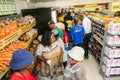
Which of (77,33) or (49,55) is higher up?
(49,55)

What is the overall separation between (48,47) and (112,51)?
2128mm

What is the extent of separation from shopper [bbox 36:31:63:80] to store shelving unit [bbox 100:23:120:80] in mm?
1766

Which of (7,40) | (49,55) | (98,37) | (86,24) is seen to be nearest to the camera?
(7,40)

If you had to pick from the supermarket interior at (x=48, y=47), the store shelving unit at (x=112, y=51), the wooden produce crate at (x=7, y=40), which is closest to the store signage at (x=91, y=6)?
the supermarket interior at (x=48, y=47)

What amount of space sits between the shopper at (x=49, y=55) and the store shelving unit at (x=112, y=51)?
69.5 inches

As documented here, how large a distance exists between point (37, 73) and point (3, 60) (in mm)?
2092

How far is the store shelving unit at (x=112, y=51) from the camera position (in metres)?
4.56

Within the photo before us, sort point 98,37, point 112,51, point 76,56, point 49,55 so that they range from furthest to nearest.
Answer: point 98,37 < point 112,51 < point 49,55 < point 76,56

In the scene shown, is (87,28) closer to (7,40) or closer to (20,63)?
(7,40)

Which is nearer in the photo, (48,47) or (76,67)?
(76,67)

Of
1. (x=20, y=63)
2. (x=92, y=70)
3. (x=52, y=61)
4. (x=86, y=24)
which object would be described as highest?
(x=20, y=63)

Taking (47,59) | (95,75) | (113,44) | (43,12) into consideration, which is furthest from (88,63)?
(47,59)

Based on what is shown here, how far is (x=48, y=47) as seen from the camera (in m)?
3.54

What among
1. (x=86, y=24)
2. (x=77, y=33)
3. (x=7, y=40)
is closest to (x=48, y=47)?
(x=7, y=40)
